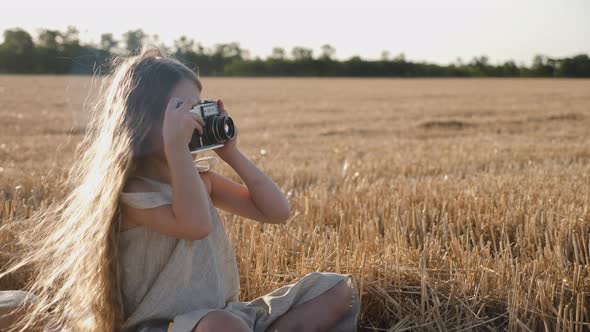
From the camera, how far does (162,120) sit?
7.54 ft

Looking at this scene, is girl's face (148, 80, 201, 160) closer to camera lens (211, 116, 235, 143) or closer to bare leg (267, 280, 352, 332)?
camera lens (211, 116, 235, 143)

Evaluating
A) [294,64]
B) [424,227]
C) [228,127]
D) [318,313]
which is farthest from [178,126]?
[294,64]

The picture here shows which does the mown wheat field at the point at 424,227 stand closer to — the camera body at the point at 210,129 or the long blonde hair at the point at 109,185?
the long blonde hair at the point at 109,185

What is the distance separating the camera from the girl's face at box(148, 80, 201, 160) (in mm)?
2305

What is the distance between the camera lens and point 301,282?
2449mm

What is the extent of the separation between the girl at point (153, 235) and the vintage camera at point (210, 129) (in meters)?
0.04

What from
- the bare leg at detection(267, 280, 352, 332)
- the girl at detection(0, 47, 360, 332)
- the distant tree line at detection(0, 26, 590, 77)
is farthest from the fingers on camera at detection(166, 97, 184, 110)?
the distant tree line at detection(0, 26, 590, 77)

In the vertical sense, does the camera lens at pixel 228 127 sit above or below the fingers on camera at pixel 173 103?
below

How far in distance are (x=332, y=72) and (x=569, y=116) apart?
5352 cm

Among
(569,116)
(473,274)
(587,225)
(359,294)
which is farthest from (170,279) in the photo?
(569,116)

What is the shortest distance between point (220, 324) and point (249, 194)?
66 cm

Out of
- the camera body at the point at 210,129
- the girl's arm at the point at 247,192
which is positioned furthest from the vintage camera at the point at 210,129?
the girl's arm at the point at 247,192

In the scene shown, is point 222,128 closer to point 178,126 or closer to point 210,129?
point 210,129

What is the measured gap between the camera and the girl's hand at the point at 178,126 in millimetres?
2178
